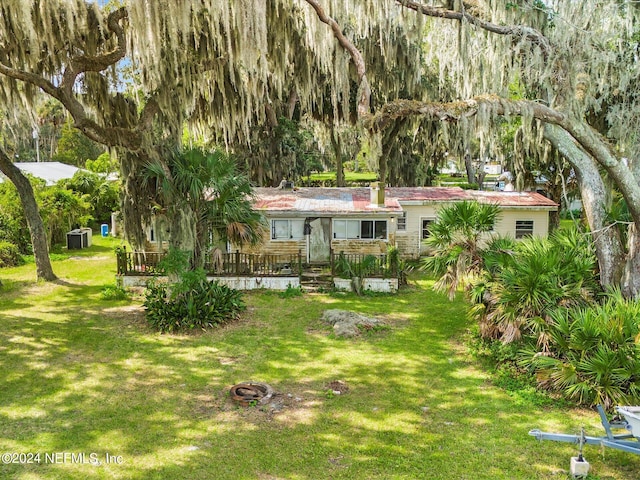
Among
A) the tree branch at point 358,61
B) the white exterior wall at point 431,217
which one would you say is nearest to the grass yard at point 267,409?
the tree branch at point 358,61

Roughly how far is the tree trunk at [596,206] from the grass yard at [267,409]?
3.13 meters

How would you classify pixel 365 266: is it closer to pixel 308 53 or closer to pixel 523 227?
pixel 308 53

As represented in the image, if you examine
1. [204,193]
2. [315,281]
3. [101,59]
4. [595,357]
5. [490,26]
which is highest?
[490,26]

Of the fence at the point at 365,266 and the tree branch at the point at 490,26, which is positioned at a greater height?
the tree branch at the point at 490,26

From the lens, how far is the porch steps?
15.8 m

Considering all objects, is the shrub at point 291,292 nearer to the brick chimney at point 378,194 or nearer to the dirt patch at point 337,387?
Answer: the brick chimney at point 378,194

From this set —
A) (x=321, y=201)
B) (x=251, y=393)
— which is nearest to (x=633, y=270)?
(x=251, y=393)

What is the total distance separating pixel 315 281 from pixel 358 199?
12.4 ft

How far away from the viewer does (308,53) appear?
631 inches

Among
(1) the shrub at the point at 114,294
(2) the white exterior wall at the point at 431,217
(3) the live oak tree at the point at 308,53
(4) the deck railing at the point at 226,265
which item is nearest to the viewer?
(3) the live oak tree at the point at 308,53

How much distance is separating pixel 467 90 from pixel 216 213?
8538 millimetres

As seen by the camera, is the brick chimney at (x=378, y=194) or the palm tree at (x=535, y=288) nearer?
the palm tree at (x=535, y=288)

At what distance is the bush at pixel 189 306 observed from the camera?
11.9m

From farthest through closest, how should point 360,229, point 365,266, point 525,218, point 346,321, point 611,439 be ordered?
point 525,218 → point 360,229 → point 365,266 → point 346,321 → point 611,439
